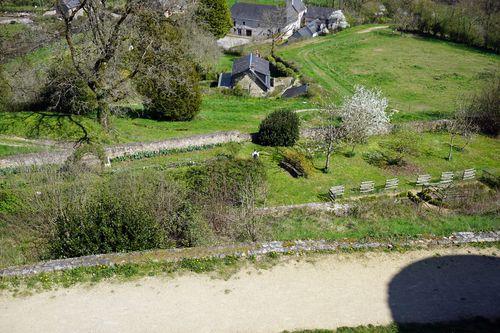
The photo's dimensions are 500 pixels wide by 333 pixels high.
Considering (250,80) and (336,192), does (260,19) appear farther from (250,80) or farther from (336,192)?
(336,192)

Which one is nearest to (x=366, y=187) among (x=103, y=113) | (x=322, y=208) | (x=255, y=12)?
(x=322, y=208)

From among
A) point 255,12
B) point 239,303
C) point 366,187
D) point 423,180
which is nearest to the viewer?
point 239,303

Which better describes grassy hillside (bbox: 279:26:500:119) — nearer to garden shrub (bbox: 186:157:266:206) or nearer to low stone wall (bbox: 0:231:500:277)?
garden shrub (bbox: 186:157:266:206)

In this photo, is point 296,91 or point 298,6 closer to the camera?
point 296,91

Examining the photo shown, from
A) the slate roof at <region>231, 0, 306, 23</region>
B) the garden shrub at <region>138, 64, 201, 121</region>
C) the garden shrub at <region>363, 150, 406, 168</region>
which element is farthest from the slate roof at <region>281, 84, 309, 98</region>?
the slate roof at <region>231, 0, 306, 23</region>

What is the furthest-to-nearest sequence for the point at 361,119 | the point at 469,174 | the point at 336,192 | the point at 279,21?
the point at 279,21
the point at 361,119
the point at 469,174
the point at 336,192

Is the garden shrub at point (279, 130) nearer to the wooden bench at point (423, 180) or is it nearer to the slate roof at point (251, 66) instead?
the wooden bench at point (423, 180)

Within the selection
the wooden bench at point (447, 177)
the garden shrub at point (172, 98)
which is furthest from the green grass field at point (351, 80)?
the wooden bench at point (447, 177)
